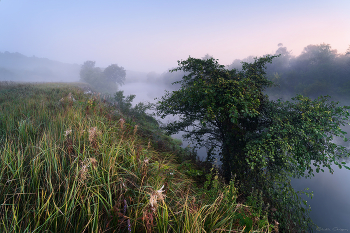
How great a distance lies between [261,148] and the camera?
15.4ft

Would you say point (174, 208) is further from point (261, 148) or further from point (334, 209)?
point (334, 209)

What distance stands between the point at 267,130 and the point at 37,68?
193m

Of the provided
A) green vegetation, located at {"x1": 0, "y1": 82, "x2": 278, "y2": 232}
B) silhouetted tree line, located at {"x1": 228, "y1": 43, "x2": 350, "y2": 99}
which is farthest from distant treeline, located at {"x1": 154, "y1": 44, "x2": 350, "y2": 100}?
green vegetation, located at {"x1": 0, "y1": 82, "x2": 278, "y2": 232}

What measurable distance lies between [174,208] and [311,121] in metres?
5.65

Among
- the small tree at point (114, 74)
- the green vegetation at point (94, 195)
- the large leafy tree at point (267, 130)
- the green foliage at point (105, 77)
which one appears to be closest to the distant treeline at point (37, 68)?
the green foliage at point (105, 77)

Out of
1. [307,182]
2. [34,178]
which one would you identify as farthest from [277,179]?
[307,182]

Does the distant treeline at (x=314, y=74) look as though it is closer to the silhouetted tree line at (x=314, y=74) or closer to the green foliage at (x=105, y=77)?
the silhouetted tree line at (x=314, y=74)

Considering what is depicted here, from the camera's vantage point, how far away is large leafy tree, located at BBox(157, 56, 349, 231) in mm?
4594

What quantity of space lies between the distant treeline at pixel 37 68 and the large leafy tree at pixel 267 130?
149 meters

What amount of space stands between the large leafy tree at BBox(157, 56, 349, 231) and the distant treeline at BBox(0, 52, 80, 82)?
487 ft

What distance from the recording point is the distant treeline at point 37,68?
123 m

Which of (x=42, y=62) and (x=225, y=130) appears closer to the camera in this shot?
(x=225, y=130)

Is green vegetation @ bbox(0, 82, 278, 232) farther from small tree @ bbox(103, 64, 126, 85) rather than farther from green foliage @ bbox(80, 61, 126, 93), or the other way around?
small tree @ bbox(103, 64, 126, 85)

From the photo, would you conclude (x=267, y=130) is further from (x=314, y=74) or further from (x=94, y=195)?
(x=314, y=74)
